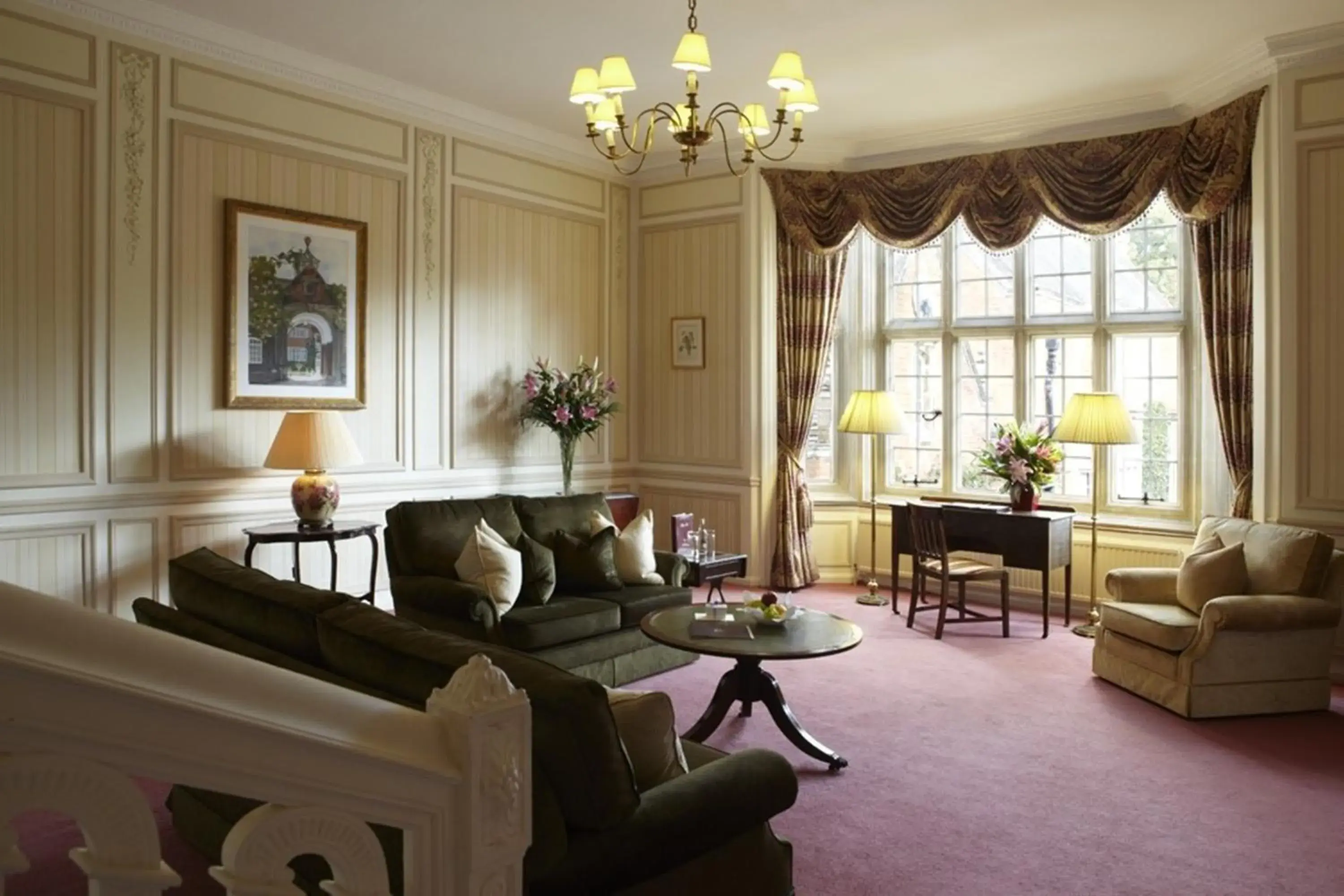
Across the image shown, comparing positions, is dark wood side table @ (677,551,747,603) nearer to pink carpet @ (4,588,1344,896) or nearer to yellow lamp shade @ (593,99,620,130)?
pink carpet @ (4,588,1344,896)

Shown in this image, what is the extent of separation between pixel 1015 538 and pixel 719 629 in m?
2.87

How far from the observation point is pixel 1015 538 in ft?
20.0

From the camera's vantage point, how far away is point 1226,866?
9.87 feet

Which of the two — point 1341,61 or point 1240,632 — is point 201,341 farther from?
point 1341,61

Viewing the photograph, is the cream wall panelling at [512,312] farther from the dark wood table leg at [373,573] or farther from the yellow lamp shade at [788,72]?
the yellow lamp shade at [788,72]

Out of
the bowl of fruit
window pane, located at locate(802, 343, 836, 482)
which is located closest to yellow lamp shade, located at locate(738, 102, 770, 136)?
the bowl of fruit

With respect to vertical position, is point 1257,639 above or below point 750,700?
above

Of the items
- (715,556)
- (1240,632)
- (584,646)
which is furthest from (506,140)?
(1240,632)

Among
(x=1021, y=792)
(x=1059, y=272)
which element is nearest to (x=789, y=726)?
(x=1021, y=792)

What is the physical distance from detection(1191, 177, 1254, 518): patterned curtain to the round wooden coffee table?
3.06 meters

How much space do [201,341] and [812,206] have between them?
13.9ft

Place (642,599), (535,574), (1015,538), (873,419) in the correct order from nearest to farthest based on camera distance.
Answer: (535,574), (642,599), (1015,538), (873,419)

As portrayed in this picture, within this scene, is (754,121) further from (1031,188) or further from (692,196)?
(692,196)

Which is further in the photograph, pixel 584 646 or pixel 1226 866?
pixel 584 646
